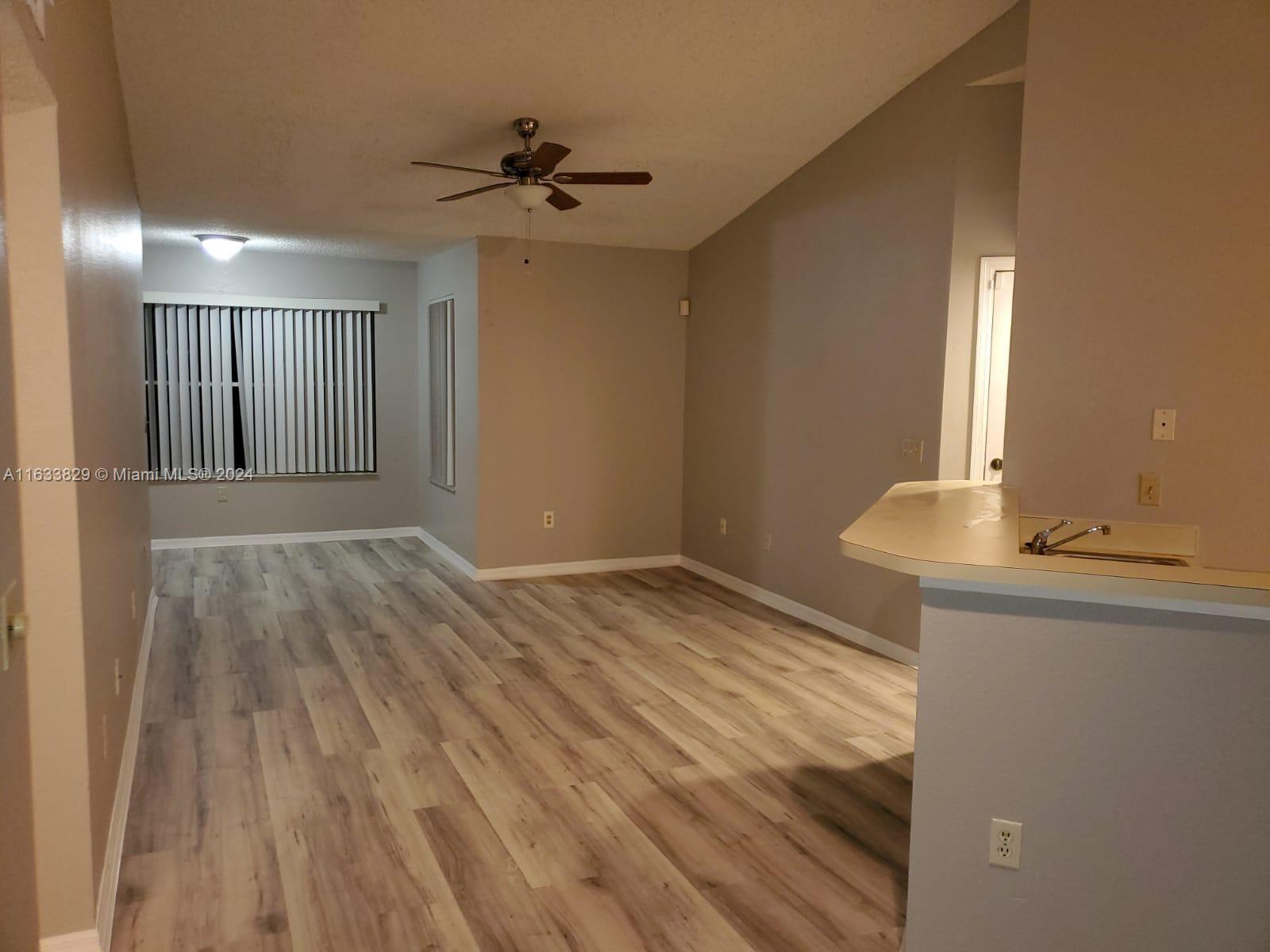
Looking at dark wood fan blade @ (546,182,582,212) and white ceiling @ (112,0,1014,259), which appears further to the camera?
dark wood fan blade @ (546,182,582,212)

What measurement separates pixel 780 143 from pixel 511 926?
4.11 meters

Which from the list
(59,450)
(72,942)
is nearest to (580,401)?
(59,450)

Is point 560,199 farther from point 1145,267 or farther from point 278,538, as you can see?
point 278,538

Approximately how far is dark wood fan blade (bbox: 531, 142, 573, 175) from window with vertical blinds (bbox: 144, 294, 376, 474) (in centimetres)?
408

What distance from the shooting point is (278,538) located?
7.60 m

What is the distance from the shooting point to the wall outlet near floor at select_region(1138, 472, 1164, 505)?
3291 mm

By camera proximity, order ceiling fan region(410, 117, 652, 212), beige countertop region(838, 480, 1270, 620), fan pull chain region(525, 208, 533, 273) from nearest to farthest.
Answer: beige countertop region(838, 480, 1270, 620) → ceiling fan region(410, 117, 652, 212) → fan pull chain region(525, 208, 533, 273)

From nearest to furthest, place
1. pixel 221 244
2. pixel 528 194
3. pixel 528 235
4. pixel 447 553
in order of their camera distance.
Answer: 1. pixel 528 194
2. pixel 528 235
3. pixel 221 244
4. pixel 447 553

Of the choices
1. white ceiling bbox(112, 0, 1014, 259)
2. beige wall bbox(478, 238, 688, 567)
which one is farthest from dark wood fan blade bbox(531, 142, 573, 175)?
beige wall bbox(478, 238, 688, 567)

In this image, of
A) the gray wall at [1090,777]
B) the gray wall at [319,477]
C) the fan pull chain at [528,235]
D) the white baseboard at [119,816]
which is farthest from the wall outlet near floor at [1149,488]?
the gray wall at [319,477]

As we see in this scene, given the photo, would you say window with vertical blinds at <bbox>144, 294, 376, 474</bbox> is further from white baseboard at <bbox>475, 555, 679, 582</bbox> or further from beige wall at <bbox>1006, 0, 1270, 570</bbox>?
beige wall at <bbox>1006, 0, 1270, 570</bbox>

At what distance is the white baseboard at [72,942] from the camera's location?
2.06 metres

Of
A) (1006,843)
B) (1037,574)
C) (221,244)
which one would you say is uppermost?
(221,244)

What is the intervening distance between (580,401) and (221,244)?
2.68 meters
